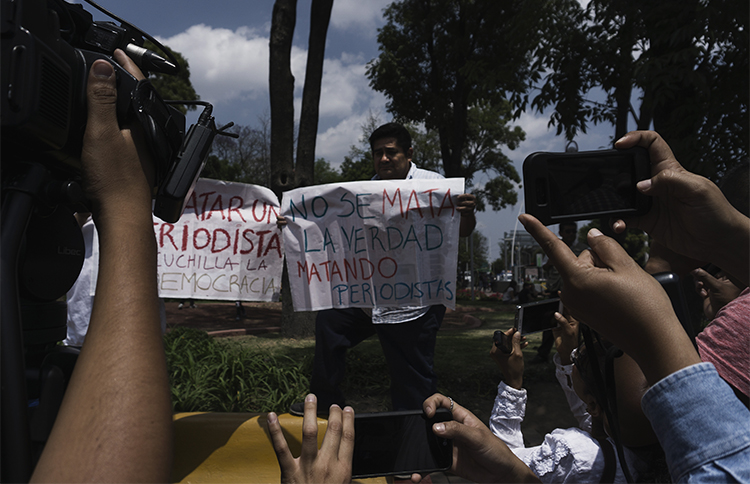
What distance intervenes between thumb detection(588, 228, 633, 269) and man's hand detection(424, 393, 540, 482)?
65 centimetres

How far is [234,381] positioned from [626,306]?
12.0 ft

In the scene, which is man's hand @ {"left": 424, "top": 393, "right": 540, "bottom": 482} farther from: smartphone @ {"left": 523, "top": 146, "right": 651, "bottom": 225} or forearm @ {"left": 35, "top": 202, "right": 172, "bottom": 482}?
forearm @ {"left": 35, "top": 202, "right": 172, "bottom": 482}

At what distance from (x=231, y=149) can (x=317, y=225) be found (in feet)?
81.0

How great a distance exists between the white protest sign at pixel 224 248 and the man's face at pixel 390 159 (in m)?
0.97

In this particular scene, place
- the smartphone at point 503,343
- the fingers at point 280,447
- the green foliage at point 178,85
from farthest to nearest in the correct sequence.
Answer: the green foliage at point 178,85, the smartphone at point 503,343, the fingers at point 280,447

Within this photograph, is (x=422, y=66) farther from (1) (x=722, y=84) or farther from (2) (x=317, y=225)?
(2) (x=317, y=225)

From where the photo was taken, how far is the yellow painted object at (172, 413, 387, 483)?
7.33 feet

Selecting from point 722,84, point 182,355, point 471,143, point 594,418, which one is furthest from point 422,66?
point 594,418

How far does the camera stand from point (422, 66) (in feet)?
52.2

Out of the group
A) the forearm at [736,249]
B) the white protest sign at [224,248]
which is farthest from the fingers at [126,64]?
the white protest sign at [224,248]

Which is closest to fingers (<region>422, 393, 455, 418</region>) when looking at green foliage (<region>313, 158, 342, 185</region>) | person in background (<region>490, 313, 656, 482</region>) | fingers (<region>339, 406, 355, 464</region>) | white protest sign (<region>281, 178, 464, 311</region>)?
fingers (<region>339, 406, 355, 464</region>)

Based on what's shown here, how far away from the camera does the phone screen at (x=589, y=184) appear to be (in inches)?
51.5

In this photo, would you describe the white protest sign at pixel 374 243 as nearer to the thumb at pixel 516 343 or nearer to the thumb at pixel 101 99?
the thumb at pixel 516 343

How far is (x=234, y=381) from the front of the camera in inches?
155
